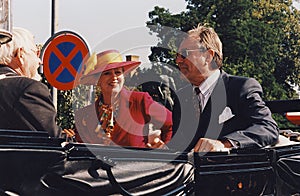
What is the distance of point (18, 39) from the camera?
4.61 meters

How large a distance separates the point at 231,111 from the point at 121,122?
757 millimetres

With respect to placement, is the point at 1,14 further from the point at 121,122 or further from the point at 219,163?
the point at 219,163

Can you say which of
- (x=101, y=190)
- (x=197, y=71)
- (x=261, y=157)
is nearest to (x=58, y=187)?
(x=101, y=190)

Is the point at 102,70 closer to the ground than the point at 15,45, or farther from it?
closer to the ground

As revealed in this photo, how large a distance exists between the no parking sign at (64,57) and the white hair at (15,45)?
4.37 meters

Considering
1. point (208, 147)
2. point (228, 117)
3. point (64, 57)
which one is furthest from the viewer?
point (64, 57)

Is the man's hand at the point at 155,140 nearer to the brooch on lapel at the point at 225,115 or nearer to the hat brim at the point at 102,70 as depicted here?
the brooch on lapel at the point at 225,115

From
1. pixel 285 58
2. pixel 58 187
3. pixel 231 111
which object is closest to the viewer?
pixel 58 187

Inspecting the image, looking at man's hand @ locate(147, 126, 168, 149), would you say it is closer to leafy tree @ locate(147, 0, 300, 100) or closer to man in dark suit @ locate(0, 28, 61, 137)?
man in dark suit @ locate(0, 28, 61, 137)

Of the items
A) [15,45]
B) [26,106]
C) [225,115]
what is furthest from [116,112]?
[26,106]

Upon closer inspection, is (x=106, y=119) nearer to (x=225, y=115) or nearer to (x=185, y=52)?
(x=185, y=52)

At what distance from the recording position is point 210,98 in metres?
4.92

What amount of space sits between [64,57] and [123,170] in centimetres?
551

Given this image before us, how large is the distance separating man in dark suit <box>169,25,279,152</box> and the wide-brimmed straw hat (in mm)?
446
